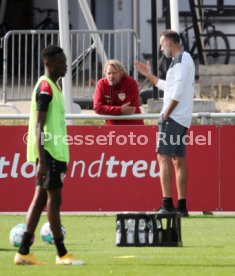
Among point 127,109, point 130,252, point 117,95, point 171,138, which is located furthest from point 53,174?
point 117,95

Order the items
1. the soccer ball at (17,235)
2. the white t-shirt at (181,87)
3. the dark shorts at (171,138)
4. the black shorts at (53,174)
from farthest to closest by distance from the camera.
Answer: the dark shorts at (171,138) → the white t-shirt at (181,87) → the soccer ball at (17,235) → the black shorts at (53,174)

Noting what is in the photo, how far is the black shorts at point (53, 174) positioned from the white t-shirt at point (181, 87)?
4349 millimetres

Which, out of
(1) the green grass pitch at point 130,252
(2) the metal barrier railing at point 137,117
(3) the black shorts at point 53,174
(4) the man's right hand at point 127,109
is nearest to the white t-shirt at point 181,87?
(2) the metal barrier railing at point 137,117

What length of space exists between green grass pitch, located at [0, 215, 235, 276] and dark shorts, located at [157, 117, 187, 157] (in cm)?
85

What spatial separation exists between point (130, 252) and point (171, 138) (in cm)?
326

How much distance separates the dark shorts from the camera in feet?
50.6

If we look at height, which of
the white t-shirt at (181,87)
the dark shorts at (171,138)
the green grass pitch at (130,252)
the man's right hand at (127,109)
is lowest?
the green grass pitch at (130,252)

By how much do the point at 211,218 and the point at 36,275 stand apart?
225 inches

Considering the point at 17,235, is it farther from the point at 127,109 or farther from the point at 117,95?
the point at 117,95

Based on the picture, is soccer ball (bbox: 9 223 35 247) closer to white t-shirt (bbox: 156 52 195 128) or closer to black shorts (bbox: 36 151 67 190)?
black shorts (bbox: 36 151 67 190)

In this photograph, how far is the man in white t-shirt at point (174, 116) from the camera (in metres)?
15.3

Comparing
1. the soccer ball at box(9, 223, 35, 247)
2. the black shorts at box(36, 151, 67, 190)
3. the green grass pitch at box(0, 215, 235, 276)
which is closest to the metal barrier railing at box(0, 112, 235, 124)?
the green grass pitch at box(0, 215, 235, 276)

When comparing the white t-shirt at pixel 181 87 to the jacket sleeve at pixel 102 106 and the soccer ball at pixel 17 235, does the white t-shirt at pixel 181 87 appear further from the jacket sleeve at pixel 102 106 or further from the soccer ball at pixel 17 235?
the soccer ball at pixel 17 235

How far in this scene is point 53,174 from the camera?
11.1m
